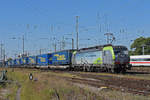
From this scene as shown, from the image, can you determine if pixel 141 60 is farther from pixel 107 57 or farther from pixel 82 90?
pixel 82 90

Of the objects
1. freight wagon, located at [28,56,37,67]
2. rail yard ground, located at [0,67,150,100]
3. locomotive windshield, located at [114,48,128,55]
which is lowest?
rail yard ground, located at [0,67,150,100]

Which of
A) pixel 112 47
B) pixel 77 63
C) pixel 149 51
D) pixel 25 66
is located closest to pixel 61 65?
pixel 77 63

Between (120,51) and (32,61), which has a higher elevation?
(120,51)

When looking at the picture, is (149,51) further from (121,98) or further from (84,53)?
(121,98)

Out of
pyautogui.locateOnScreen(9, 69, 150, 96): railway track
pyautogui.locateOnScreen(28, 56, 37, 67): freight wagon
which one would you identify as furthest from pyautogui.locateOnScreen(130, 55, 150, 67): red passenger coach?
pyautogui.locateOnScreen(9, 69, 150, 96): railway track

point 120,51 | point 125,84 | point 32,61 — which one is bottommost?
point 125,84

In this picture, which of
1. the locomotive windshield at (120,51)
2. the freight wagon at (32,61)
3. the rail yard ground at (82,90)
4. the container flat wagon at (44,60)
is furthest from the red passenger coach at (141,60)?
the rail yard ground at (82,90)

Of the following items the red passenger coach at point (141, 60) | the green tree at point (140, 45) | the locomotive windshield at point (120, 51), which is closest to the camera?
the locomotive windshield at point (120, 51)

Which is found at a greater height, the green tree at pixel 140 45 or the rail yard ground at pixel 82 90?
the green tree at pixel 140 45

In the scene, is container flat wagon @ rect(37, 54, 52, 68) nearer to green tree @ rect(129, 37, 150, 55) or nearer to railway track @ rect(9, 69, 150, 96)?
railway track @ rect(9, 69, 150, 96)

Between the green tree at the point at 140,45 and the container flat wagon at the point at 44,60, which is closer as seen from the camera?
the container flat wagon at the point at 44,60

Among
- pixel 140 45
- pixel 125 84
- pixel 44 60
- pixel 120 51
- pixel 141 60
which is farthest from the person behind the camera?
pixel 140 45

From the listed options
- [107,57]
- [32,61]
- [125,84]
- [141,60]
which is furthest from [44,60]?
[125,84]

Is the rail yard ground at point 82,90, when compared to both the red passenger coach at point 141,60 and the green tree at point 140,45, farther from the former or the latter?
the green tree at point 140,45
